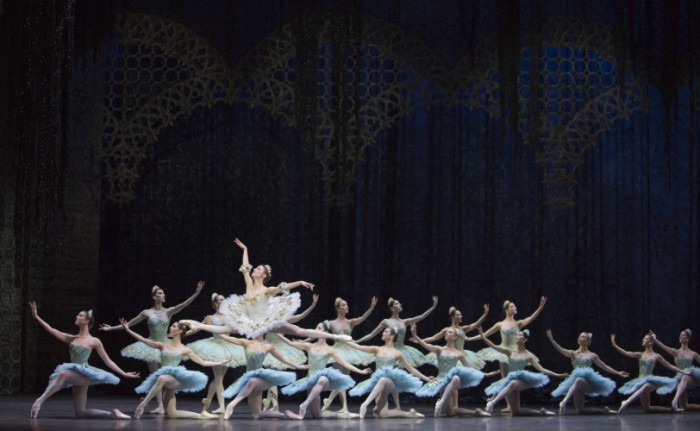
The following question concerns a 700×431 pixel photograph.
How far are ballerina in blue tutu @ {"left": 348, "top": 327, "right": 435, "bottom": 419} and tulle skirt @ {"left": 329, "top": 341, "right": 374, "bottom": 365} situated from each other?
0.48 m

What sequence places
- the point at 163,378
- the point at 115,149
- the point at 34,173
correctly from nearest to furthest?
the point at 163,378 → the point at 34,173 → the point at 115,149

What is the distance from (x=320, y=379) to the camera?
8.16m

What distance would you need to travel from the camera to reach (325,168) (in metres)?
12.2

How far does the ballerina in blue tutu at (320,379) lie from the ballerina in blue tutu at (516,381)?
50.2 inches

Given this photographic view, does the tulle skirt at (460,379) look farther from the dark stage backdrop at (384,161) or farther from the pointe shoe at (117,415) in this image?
the dark stage backdrop at (384,161)

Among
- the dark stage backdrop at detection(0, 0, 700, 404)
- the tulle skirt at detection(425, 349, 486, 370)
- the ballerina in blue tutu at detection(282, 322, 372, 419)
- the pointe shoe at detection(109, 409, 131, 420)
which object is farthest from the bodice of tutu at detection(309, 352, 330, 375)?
the dark stage backdrop at detection(0, 0, 700, 404)

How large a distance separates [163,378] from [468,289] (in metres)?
4.93

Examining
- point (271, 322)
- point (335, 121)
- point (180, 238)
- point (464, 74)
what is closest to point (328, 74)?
point (335, 121)

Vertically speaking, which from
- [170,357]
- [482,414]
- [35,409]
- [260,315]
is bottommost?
[482,414]

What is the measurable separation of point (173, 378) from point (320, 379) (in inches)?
44.3

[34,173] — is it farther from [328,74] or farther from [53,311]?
[328,74]

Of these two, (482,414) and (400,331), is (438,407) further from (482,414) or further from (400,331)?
(400,331)

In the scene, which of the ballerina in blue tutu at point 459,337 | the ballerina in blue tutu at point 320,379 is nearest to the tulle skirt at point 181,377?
the ballerina in blue tutu at point 320,379

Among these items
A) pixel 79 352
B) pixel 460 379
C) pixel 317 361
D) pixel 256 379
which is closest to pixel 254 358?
pixel 256 379
